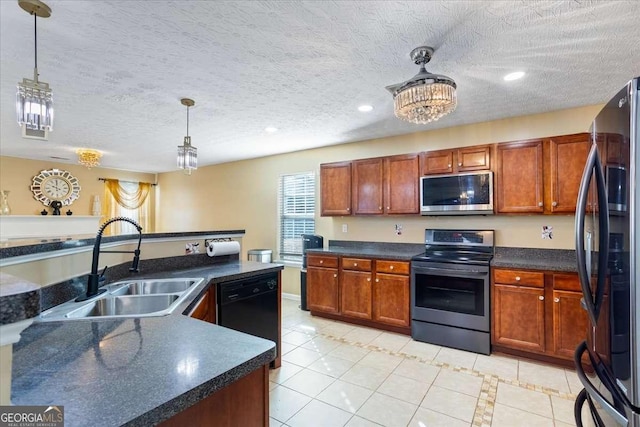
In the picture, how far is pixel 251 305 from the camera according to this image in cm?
249

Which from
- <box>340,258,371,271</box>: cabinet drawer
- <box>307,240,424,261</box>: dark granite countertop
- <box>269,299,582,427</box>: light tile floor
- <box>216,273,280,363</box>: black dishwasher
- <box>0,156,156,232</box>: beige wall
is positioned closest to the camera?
<box>269,299,582,427</box>: light tile floor

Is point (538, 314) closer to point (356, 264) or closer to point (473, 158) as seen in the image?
point (473, 158)

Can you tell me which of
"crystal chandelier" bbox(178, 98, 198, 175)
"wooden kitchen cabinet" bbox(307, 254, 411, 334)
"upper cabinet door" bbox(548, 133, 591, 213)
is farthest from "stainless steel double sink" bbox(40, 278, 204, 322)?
"upper cabinet door" bbox(548, 133, 591, 213)

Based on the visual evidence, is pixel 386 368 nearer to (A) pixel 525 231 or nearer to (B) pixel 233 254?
(B) pixel 233 254

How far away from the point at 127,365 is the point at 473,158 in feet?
11.6

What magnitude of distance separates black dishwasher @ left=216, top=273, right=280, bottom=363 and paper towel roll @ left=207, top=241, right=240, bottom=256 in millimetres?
572

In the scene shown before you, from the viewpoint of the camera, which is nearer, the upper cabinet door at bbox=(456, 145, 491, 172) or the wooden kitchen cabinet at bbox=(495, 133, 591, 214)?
the wooden kitchen cabinet at bbox=(495, 133, 591, 214)

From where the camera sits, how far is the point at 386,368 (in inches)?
109

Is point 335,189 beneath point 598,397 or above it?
above

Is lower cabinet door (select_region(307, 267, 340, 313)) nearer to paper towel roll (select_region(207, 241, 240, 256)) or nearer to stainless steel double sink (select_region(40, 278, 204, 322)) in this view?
paper towel roll (select_region(207, 241, 240, 256))

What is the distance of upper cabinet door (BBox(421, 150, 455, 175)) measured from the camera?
351 cm

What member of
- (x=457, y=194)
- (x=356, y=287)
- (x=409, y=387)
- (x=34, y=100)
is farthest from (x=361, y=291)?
(x=34, y=100)

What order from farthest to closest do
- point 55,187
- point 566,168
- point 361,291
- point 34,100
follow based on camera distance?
point 55,187 → point 361,291 → point 566,168 → point 34,100

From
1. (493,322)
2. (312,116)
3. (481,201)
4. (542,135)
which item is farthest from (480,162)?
(312,116)
